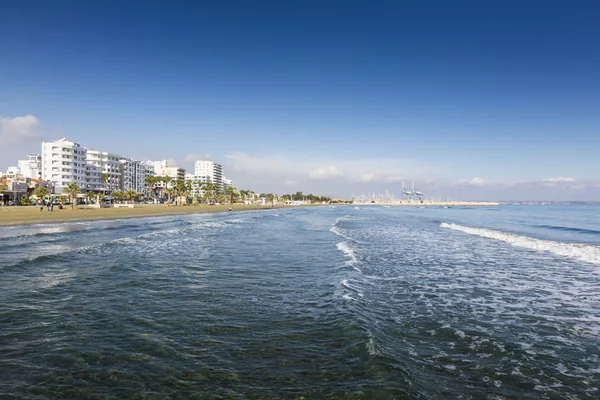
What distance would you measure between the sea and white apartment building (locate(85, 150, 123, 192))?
139 metres

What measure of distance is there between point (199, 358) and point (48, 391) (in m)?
2.41

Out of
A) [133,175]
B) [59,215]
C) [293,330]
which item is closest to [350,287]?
[293,330]

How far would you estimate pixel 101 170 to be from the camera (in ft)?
482

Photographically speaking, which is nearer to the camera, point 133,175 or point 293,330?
point 293,330

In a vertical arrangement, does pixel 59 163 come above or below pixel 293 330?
above

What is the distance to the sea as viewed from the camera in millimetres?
6023

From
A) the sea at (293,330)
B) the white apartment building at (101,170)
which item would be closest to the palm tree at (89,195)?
the white apartment building at (101,170)

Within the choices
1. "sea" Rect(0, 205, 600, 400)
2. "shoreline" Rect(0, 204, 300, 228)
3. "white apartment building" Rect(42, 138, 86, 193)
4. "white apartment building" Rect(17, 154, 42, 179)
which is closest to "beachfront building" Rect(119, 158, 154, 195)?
"white apartment building" Rect(17, 154, 42, 179)

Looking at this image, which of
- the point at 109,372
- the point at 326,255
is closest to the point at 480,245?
the point at 326,255

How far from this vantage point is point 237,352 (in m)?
7.26

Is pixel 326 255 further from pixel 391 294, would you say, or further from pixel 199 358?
pixel 199 358

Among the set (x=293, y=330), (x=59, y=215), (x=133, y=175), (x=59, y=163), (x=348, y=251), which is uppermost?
(x=59, y=163)

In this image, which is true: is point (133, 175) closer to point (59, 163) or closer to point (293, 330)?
point (59, 163)

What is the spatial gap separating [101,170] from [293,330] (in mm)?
161358
